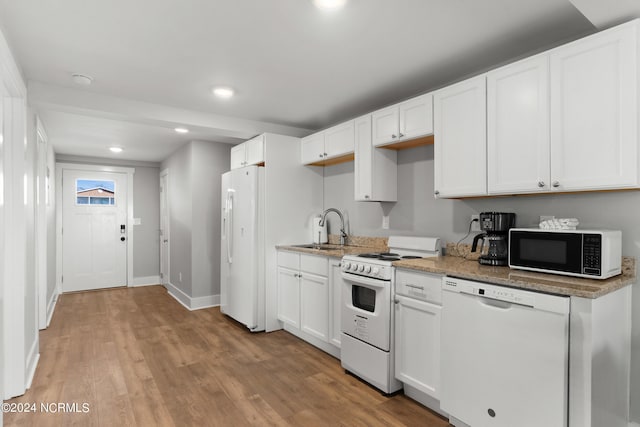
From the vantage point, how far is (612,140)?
1755 mm

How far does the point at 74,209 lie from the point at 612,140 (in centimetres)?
715

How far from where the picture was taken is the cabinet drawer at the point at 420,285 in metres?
2.22

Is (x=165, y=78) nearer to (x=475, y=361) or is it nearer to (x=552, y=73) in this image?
(x=552, y=73)

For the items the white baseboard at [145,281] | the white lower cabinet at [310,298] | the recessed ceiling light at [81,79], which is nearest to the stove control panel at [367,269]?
the white lower cabinet at [310,298]

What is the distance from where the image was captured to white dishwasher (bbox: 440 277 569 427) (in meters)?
1.63

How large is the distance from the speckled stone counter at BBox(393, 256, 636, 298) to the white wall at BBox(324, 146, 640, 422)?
0.24 meters

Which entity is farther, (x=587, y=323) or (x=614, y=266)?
(x=614, y=266)

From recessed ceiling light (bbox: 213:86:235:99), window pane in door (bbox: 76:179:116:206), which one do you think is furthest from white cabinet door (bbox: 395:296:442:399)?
window pane in door (bbox: 76:179:116:206)

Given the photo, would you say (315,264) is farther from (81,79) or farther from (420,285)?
(81,79)

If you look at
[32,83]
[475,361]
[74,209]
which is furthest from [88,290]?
[475,361]

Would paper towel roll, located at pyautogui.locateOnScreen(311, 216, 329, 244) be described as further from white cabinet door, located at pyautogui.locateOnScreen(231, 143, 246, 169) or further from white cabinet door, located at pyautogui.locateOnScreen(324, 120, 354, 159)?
white cabinet door, located at pyautogui.locateOnScreen(231, 143, 246, 169)

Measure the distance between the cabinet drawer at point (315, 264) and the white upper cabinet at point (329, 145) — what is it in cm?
106

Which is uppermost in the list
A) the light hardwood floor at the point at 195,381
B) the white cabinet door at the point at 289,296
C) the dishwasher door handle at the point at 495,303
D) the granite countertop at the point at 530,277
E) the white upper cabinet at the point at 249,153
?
the white upper cabinet at the point at 249,153

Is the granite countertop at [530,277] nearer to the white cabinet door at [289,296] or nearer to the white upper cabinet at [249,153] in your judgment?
the white cabinet door at [289,296]
